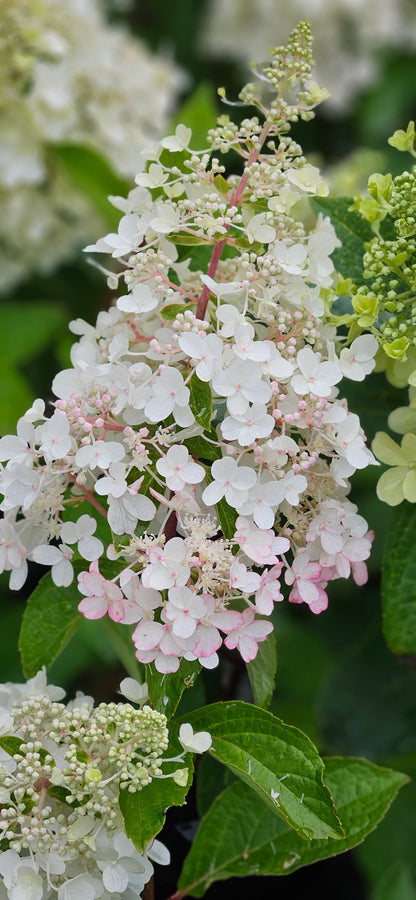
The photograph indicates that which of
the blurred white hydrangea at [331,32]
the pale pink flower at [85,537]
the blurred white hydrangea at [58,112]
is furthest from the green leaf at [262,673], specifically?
the blurred white hydrangea at [331,32]

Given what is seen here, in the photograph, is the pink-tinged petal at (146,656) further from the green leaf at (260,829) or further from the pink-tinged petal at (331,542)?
the green leaf at (260,829)

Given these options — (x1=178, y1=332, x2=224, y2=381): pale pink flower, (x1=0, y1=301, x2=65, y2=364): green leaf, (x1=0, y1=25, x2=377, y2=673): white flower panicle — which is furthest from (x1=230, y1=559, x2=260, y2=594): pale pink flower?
(x1=0, y1=301, x2=65, y2=364): green leaf

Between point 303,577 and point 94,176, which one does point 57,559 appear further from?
point 94,176

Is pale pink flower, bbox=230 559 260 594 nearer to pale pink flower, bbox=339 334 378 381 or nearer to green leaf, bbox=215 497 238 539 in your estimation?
green leaf, bbox=215 497 238 539

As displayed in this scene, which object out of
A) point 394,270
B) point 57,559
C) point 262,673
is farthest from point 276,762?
point 394,270

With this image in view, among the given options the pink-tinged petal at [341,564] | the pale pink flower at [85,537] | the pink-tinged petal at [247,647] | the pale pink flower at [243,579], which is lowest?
the pink-tinged petal at [247,647]

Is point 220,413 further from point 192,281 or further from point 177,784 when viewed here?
point 177,784

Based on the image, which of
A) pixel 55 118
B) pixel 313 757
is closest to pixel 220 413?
pixel 313 757
